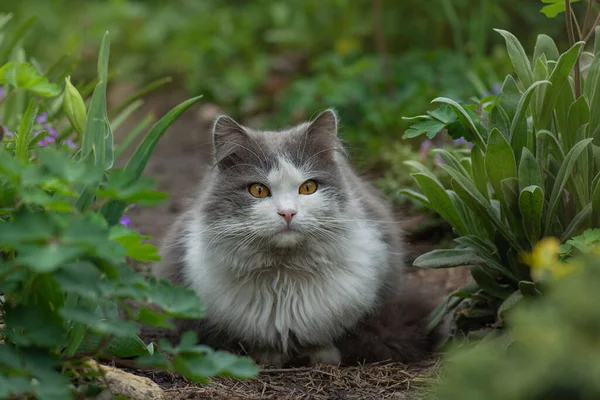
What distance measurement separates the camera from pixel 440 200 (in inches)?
119

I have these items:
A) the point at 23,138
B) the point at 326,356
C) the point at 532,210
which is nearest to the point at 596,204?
the point at 532,210

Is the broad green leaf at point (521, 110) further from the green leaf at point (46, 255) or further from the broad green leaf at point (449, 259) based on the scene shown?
the green leaf at point (46, 255)

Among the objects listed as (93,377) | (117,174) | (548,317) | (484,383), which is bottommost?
(93,377)

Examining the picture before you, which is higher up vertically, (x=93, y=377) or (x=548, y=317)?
(x=548, y=317)

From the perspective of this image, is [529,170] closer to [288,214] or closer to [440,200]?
[440,200]

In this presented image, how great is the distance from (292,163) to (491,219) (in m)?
0.78

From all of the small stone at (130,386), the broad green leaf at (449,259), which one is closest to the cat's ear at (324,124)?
the broad green leaf at (449,259)

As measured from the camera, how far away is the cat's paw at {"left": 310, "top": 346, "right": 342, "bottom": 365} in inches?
120

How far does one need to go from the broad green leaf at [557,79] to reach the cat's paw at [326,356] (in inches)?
46.2

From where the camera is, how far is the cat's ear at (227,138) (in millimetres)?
3025

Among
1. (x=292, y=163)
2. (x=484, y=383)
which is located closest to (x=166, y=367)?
(x=484, y=383)

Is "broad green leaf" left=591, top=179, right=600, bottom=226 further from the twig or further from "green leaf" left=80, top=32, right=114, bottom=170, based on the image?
"green leaf" left=80, top=32, right=114, bottom=170

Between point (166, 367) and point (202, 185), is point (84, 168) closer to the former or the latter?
point (166, 367)

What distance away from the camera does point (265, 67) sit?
6.45m
